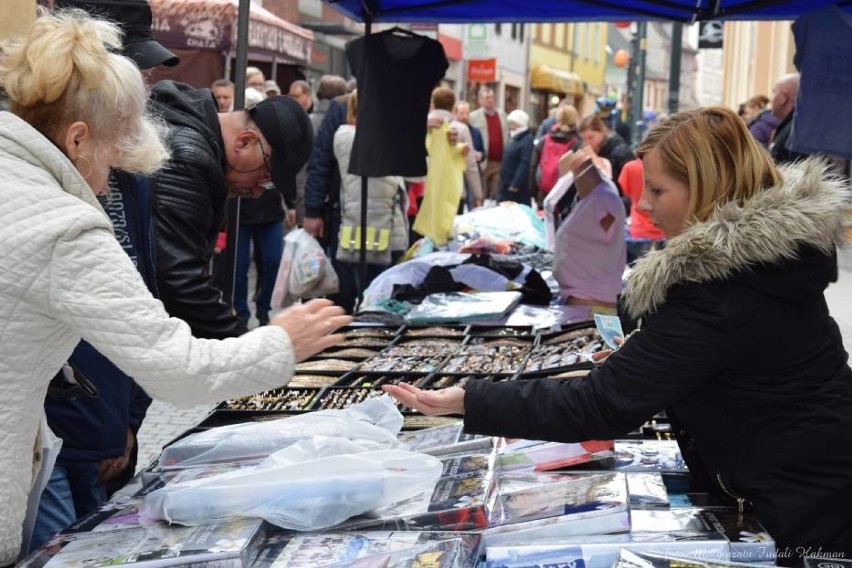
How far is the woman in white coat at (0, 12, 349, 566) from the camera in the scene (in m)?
1.77

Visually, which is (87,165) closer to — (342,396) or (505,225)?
(342,396)

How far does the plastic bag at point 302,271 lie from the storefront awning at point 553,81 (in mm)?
34573

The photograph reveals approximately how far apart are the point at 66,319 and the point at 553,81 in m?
40.8

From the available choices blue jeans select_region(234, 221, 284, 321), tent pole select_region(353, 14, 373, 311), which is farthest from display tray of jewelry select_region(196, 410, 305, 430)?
blue jeans select_region(234, 221, 284, 321)

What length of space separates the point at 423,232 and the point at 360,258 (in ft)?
4.64

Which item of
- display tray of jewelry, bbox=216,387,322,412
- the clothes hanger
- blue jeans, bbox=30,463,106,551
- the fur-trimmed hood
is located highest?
the clothes hanger

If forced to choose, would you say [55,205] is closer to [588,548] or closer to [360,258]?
[588,548]

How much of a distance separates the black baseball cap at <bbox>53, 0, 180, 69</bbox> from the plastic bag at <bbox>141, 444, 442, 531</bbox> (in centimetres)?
160

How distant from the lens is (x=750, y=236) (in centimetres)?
214

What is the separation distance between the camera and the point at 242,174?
329 cm

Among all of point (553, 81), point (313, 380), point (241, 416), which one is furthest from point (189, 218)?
point (553, 81)

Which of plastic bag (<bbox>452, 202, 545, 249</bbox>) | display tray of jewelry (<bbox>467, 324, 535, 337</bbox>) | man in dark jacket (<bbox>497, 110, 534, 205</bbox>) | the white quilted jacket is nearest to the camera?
the white quilted jacket

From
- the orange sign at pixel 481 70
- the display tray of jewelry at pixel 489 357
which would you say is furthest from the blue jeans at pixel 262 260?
the orange sign at pixel 481 70

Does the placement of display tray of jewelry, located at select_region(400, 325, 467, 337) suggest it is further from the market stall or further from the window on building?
the window on building
